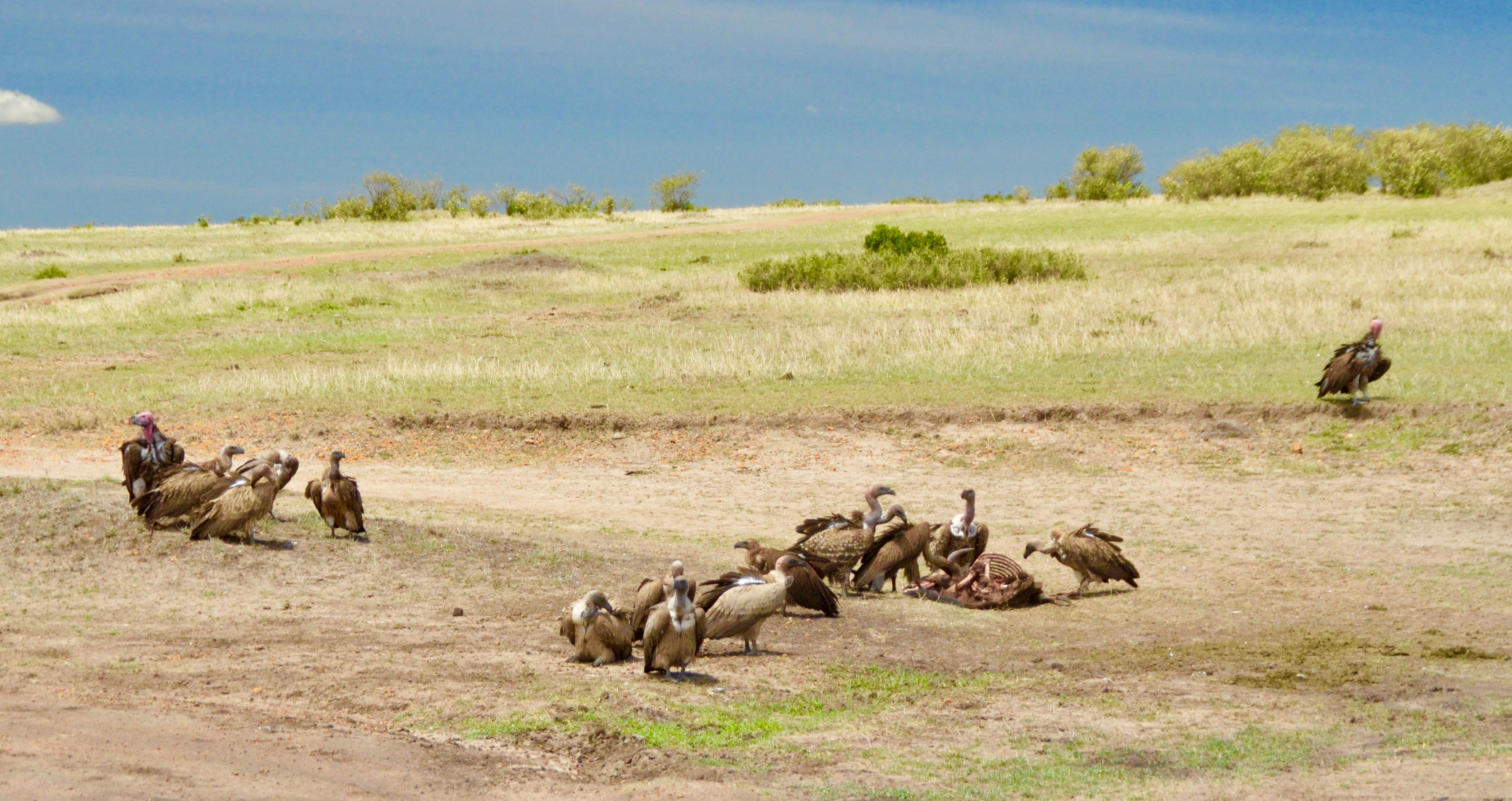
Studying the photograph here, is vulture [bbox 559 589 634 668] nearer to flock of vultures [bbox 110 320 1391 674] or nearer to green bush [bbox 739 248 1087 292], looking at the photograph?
flock of vultures [bbox 110 320 1391 674]

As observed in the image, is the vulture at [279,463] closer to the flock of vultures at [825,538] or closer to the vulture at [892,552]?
the flock of vultures at [825,538]

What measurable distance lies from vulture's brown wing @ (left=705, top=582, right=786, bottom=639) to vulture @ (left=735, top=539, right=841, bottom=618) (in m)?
0.97

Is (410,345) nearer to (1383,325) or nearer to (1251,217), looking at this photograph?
(1383,325)

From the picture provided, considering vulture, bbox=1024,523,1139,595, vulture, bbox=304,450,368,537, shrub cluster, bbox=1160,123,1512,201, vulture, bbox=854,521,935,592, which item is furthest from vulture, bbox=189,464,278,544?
shrub cluster, bbox=1160,123,1512,201

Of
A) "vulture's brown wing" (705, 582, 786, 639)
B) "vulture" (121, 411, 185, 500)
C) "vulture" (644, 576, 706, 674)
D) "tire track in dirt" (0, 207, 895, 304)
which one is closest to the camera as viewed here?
"vulture" (644, 576, 706, 674)

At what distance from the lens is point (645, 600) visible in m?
8.98

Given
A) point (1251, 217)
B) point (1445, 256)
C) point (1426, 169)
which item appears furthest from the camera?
point (1426, 169)

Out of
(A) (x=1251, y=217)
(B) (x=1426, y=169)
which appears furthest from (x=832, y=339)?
(B) (x=1426, y=169)

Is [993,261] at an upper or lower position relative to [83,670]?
upper

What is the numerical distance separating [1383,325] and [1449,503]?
35.2ft

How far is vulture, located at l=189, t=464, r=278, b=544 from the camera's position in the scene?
10.8m

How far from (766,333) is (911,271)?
8909mm

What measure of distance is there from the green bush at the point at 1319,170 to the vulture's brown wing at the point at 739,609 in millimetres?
66746

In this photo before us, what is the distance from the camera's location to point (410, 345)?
84.9ft
